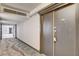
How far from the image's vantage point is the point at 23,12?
4.17 meters

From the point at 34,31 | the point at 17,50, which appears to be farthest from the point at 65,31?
the point at 17,50

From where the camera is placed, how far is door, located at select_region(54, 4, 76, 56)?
2102mm

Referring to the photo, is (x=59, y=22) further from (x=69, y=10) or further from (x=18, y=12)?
(x=18, y=12)

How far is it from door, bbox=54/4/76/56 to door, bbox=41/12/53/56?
307 millimetres

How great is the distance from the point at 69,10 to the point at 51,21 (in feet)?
3.05

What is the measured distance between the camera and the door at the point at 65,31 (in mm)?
2102

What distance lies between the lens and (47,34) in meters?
3.28

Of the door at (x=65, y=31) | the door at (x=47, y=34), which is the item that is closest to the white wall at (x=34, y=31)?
the door at (x=47, y=34)

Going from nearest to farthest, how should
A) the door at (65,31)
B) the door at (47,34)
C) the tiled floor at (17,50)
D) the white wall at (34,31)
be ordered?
the door at (65,31)
the door at (47,34)
the tiled floor at (17,50)
the white wall at (34,31)

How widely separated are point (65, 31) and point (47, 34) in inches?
40.1

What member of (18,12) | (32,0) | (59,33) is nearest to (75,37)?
(59,33)

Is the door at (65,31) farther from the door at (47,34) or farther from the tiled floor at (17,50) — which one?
the tiled floor at (17,50)

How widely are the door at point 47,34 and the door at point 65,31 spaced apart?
Answer: 12.1 inches

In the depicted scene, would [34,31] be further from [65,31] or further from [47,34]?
[65,31]
